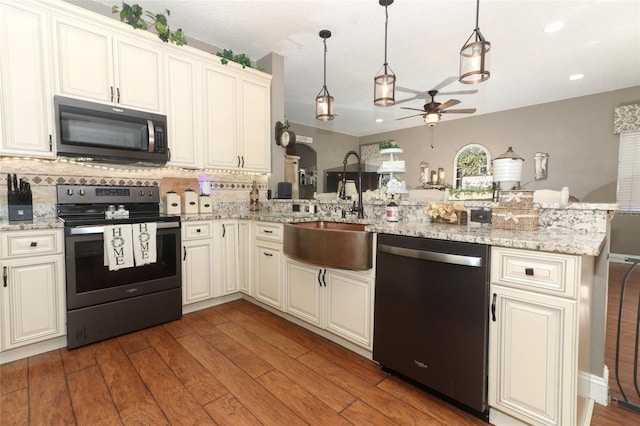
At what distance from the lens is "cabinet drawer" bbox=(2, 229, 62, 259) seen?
1892 mm

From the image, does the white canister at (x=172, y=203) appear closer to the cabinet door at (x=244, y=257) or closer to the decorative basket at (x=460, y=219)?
the cabinet door at (x=244, y=257)

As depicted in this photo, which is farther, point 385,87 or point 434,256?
point 385,87

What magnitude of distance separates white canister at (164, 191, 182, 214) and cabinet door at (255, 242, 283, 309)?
2.87 ft

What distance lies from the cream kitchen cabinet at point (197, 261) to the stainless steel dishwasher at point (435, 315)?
1726mm

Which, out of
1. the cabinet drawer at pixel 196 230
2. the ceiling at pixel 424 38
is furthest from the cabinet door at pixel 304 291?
the ceiling at pixel 424 38

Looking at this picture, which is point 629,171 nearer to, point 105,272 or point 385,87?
point 385,87

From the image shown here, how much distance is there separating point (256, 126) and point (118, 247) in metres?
1.90

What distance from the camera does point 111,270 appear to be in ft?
7.34

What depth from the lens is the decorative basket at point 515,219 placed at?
1606mm

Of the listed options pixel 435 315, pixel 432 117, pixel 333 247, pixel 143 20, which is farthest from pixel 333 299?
pixel 432 117

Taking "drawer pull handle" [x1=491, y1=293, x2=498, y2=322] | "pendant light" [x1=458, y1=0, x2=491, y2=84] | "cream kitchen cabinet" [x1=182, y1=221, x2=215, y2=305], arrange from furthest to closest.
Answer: "cream kitchen cabinet" [x1=182, y1=221, x2=215, y2=305], "pendant light" [x1=458, y1=0, x2=491, y2=84], "drawer pull handle" [x1=491, y1=293, x2=498, y2=322]

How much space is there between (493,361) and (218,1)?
10.6 ft

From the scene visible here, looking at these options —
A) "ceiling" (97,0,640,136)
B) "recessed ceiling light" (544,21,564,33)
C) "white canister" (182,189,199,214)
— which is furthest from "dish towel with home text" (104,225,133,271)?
"recessed ceiling light" (544,21,564,33)

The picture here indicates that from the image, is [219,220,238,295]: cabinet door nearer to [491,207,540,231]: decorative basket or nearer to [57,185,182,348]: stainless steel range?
[57,185,182,348]: stainless steel range
